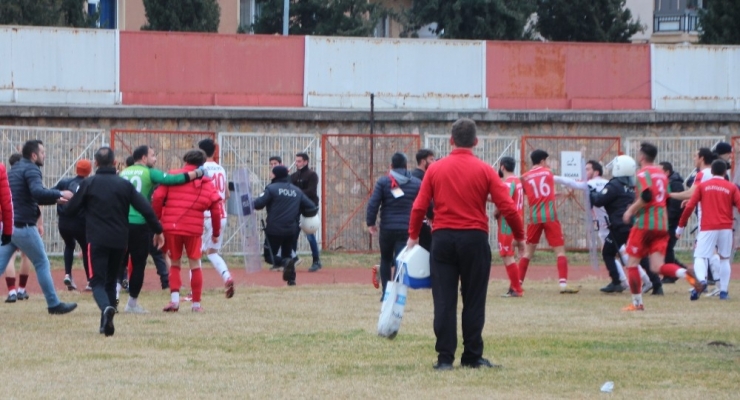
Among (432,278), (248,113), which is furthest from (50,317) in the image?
(248,113)

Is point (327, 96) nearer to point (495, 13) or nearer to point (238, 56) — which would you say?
point (238, 56)

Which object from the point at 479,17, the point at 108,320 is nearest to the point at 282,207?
the point at 108,320

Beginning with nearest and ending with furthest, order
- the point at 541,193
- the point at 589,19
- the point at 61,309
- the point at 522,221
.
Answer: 1. the point at 522,221
2. the point at 61,309
3. the point at 541,193
4. the point at 589,19

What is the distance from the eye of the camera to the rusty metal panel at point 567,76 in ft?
88.5

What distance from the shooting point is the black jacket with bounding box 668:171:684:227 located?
60.2 feet

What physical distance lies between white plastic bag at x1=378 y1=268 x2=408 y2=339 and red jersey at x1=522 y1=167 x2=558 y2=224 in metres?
6.28

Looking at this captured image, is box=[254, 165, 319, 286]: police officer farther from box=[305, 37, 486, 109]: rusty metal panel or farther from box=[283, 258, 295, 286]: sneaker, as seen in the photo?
box=[305, 37, 486, 109]: rusty metal panel

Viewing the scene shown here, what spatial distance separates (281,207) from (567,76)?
10.6 m

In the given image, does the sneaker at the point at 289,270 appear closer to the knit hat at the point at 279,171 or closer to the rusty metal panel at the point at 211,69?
the knit hat at the point at 279,171

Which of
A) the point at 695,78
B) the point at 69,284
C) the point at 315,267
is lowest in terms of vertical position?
the point at 315,267

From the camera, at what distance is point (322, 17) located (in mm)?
38719

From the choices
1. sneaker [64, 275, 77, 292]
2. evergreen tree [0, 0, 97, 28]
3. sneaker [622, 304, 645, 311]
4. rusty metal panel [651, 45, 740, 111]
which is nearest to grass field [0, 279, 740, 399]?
sneaker [622, 304, 645, 311]

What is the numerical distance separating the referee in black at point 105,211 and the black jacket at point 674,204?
8490mm

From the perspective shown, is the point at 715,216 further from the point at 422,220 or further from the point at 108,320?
the point at 108,320
